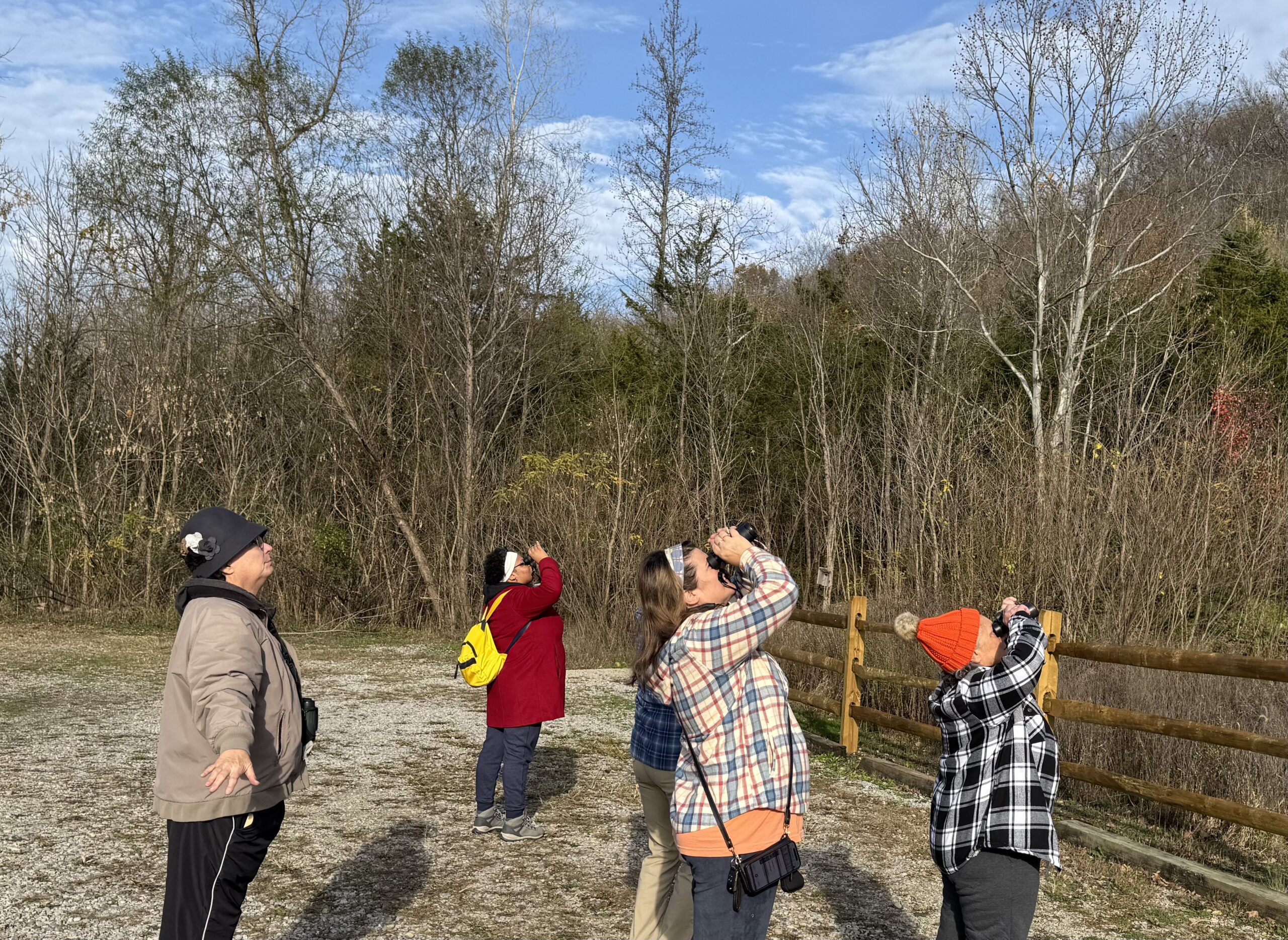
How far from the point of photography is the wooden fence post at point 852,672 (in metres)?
9.70

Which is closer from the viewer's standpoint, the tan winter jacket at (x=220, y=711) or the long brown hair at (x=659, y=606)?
the tan winter jacket at (x=220, y=711)

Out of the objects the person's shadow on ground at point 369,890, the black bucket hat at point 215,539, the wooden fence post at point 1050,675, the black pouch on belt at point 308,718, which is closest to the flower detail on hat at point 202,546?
the black bucket hat at point 215,539

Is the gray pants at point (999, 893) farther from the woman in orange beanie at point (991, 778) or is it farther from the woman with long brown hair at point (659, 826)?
the woman with long brown hair at point (659, 826)

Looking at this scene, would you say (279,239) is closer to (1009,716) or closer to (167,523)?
(167,523)

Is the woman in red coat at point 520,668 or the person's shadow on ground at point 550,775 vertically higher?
the woman in red coat at point 520,668

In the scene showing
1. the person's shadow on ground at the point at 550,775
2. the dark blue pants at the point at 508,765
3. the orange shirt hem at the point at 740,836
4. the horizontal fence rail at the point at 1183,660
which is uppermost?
the horizontal fence rail at the point at 1183,660

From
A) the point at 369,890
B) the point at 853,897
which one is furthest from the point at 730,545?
the point at 369,890

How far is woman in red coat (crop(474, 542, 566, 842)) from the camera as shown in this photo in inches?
261

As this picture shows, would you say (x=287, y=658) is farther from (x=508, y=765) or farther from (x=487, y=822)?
(x=487, y=822)

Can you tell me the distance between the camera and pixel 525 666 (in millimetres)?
6648

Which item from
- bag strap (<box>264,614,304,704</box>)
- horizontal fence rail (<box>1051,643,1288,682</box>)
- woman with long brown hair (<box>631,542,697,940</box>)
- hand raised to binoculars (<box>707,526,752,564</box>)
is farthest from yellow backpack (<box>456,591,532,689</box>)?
horizontal fence rail (<box>1051,643,1288,682</box>)

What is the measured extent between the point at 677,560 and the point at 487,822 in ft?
12.9

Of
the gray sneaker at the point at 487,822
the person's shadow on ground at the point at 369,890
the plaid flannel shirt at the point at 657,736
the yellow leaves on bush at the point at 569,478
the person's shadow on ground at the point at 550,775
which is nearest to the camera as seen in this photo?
the plaid flannel shirt at the point at 657,736

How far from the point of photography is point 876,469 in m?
21.4
